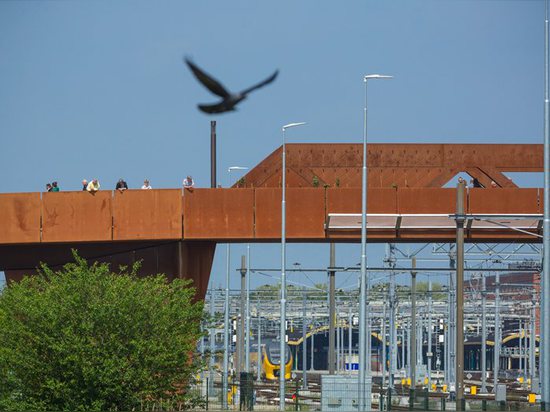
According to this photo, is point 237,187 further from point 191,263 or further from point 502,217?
point 502,217

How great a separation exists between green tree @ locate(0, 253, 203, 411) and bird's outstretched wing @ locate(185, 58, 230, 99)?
22.7 metres

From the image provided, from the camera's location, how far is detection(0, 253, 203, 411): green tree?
38.5 meters

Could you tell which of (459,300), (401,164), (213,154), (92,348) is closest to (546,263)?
(459,300)

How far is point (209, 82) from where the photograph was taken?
1631 centimetres

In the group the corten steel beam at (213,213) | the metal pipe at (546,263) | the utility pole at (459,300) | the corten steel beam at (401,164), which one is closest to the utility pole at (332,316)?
Result: the corten steel beam at (401,164)

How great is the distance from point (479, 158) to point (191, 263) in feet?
36.7

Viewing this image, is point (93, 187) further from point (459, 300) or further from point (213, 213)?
point (459, 300)

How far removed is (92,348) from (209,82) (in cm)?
2342

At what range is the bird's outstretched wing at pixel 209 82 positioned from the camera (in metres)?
16.2

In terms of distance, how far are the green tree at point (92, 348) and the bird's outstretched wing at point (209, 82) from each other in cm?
2274

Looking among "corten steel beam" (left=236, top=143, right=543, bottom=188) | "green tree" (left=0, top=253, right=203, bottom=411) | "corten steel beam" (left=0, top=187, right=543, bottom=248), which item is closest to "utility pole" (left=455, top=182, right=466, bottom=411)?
"corten steel beam" (left=0, top=187, right=543, bottom=248)

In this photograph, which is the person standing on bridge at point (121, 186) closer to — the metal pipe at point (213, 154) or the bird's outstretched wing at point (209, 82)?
the metal pipe at point (213, 154)

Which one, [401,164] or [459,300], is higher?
[401,164]

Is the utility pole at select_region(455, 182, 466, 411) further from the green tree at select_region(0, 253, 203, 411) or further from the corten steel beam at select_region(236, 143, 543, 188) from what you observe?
the green tree at select_region(0, 253, 203, 411)
